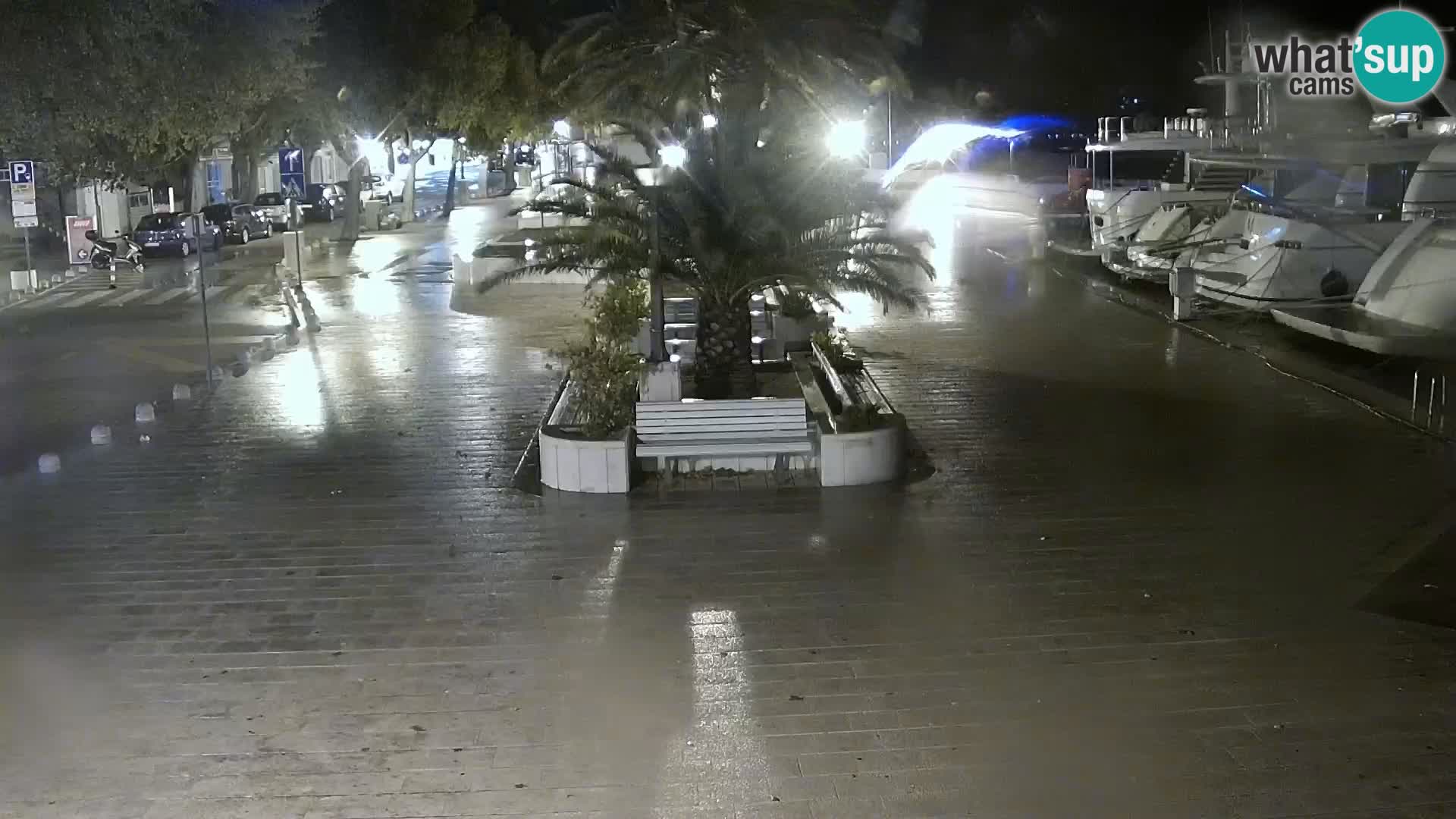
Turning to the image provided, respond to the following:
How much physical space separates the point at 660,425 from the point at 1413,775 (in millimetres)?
6421

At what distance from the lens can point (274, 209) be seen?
141 feet

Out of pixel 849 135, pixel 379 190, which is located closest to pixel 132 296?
pixel 849 135

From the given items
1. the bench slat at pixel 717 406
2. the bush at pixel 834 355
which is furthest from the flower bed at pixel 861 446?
the bush at pixel 834 355

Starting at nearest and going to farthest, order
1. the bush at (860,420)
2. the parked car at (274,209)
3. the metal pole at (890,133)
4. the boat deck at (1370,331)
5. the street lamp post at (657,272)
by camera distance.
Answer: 1. the bush at (860,420)
2. the street lamp post at (657,272)
3. the boat deck at (1370,331)
4. the parked car at (274,209)
5. the metal pole at (890,133)

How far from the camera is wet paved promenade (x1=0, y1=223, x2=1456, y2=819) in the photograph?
19.8 feet

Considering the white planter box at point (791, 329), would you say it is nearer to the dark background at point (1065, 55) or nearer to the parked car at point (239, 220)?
the parked car at point (239, 220)

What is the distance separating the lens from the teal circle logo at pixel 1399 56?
12.3m

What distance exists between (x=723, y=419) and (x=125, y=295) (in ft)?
59.2

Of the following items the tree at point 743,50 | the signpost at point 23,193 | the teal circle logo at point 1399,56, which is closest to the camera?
the teal circle logo at point 1399,56

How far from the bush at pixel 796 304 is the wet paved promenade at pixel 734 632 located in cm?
148

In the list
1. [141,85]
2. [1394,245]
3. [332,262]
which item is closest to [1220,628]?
[1394,245]

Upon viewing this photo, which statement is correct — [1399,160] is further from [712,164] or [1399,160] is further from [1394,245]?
[712,164]

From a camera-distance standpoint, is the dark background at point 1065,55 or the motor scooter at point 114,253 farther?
the dark background at point 1065,55

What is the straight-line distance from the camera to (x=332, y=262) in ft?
104
